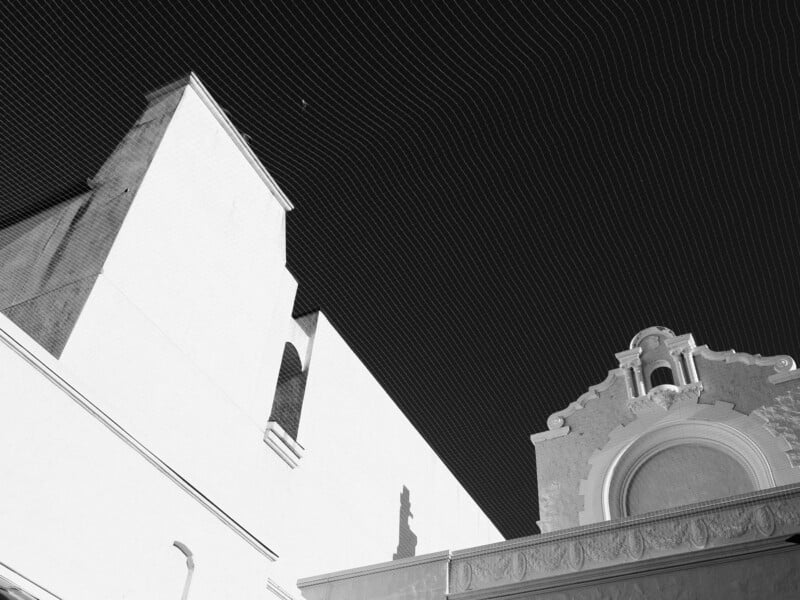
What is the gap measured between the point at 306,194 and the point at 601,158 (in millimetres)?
3681

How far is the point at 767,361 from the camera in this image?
33.6 ft

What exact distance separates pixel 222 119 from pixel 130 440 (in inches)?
158

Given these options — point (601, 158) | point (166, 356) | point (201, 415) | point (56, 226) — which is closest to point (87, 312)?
point (166, 356)

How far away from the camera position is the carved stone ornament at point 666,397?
10.4 metres

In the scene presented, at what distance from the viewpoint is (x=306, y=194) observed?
389 inches

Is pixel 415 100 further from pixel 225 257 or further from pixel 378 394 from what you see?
pixel 378 394

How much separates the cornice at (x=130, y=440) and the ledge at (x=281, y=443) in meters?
2.07

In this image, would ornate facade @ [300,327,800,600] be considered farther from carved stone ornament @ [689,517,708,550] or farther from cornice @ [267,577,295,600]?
cornice @ [267,577,295,600]

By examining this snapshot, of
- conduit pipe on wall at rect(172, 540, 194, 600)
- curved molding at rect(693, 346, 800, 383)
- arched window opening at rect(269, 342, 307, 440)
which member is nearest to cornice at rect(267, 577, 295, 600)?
arched window opening at rect(269, 342, 307, 440)

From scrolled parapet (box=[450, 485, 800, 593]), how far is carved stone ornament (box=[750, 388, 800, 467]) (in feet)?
8.18

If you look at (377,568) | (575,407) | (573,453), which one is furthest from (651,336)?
(377,568)

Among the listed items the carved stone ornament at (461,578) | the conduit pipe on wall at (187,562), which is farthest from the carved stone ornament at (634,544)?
the conduit pipe on wall at (187,562)

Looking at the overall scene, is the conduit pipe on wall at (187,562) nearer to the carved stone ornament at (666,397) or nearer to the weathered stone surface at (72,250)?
the weathered stone surface at (72,250)

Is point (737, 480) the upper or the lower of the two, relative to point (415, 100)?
lower
